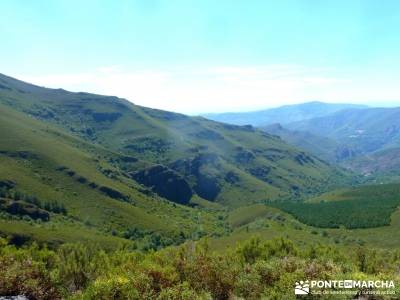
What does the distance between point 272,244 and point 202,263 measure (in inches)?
2170

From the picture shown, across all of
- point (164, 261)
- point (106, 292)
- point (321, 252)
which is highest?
point (106, 292)

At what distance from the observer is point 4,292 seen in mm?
43781

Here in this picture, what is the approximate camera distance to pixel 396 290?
42.7 m

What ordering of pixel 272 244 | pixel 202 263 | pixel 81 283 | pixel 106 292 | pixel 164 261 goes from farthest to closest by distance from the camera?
pixel 272 244 < pixel 81 283 < pixel 164 261 < pixel 202 263 < pixel 106 292

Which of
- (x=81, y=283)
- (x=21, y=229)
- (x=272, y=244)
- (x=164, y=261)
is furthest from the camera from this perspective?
(x=21, y=229)

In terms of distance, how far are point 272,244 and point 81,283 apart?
5107 cm

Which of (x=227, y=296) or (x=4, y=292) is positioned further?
(x=227, y=296)

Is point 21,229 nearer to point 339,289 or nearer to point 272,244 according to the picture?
point 272,244

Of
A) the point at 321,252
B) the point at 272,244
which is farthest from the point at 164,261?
the point at 321,252

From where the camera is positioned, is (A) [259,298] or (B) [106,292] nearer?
(B) [106,292]

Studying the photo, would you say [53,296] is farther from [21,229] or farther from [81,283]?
[21,229]

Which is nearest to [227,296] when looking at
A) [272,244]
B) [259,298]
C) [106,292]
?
[259,298]

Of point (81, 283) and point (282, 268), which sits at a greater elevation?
point (282, 268)

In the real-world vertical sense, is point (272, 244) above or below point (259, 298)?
below
